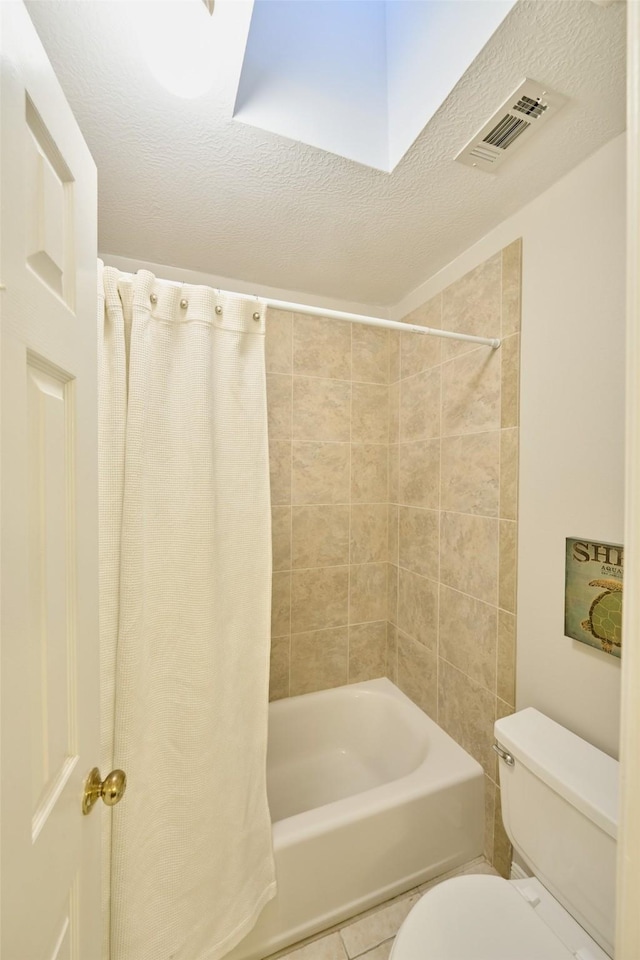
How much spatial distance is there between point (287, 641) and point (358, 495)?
795mm

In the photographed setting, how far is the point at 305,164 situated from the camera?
1037 mm

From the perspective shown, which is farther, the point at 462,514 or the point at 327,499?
the point at 327,499

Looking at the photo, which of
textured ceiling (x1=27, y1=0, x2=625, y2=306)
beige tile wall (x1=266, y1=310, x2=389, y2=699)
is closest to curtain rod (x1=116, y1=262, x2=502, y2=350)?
textured ceiling (x1=27, y1=0, x2=625, y2=306)

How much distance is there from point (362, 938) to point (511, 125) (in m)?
2.33

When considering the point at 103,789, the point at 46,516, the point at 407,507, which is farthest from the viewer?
the point at 407,507

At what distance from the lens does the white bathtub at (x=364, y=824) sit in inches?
44.2

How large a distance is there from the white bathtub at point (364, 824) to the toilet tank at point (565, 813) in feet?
1.11

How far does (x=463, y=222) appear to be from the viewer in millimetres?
1295

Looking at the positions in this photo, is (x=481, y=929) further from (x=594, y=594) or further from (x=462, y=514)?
(x=462, y=514)

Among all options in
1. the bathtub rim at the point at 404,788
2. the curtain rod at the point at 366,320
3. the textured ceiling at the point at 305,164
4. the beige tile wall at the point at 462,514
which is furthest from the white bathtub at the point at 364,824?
the textured ceiling at the point at 305,164

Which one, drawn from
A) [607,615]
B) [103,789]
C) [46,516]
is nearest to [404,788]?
[607,615]

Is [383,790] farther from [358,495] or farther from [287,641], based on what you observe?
[358,495]

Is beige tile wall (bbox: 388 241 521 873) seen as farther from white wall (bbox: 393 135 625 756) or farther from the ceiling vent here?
the ceiling vent

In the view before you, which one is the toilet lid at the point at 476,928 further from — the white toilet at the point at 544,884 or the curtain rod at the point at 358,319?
the curtain rod at the point at 358,319
